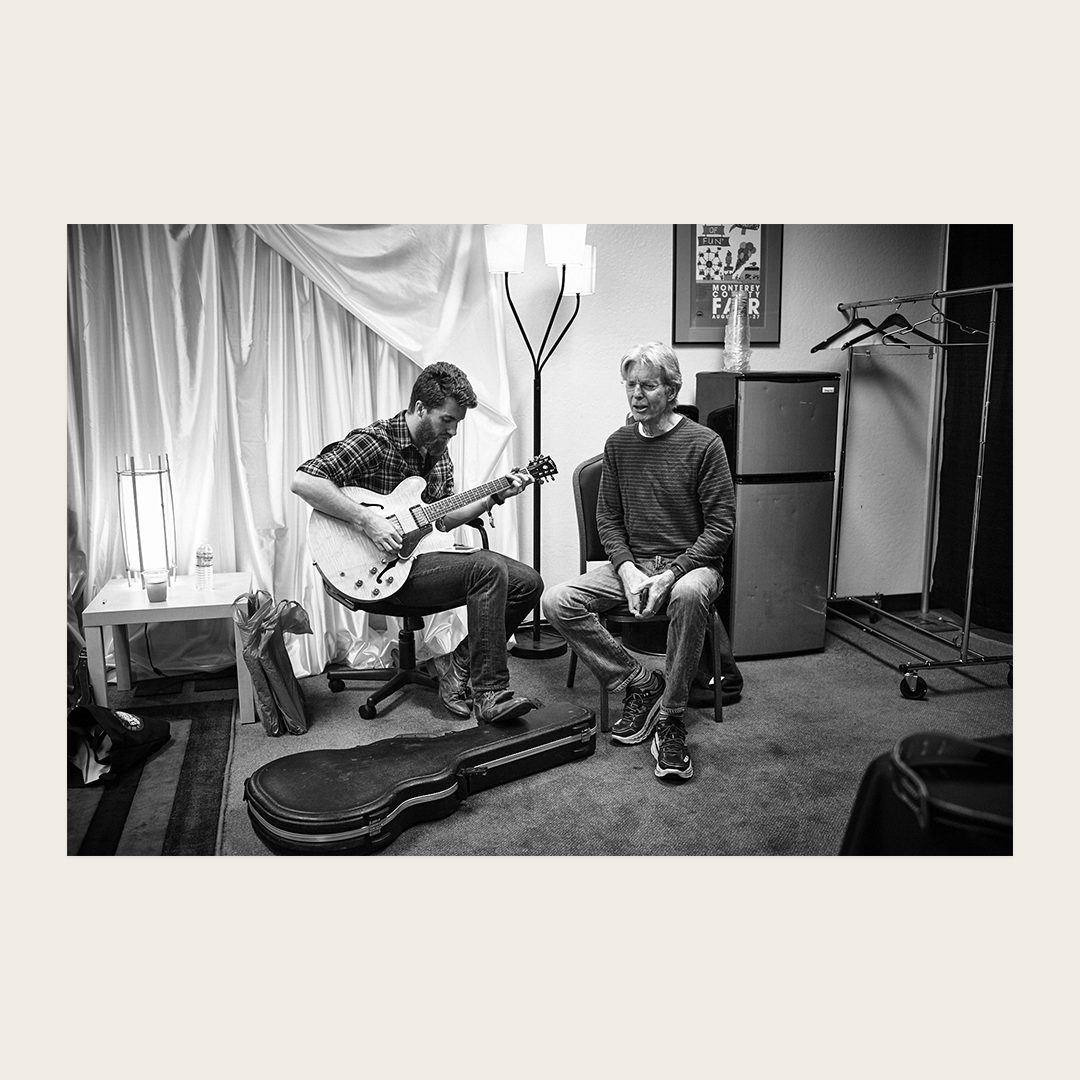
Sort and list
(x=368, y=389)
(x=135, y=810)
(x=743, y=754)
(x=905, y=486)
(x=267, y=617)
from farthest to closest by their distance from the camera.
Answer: (x=905, y=486) < (x=368, y=389) < (x=267, y=617) < (x=743, y=754) < (x=135, y=810)

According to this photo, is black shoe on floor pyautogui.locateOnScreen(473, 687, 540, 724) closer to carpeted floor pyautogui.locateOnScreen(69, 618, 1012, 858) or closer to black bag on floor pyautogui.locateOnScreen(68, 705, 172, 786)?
carpeted floor pyautogui.locateOnScreen(69, 618, 1012, 858)

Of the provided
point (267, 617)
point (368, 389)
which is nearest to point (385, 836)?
point (267, 617)

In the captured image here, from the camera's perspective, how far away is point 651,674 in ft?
9.65

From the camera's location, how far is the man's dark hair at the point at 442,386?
9.52 feet

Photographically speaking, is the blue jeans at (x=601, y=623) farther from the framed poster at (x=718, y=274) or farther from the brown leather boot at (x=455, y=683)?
the framed poster at (x=718, y=274)

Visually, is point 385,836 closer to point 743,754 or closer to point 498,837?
point 498,837

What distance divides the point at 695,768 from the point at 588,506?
104cm

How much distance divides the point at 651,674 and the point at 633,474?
0.65 metres

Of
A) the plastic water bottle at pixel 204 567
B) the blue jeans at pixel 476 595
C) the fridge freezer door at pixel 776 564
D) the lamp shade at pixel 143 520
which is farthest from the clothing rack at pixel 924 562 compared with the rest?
the lamp shade at pixel 143 520

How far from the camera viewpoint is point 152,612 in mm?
Answer: 2936

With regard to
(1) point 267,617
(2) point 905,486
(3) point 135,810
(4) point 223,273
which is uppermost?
(4) point 223,273

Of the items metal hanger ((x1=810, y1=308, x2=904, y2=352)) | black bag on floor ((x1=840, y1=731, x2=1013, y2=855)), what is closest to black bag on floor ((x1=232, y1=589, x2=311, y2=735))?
black bag on floor ((x1=840, y1=731, x2=1013, y2=855))

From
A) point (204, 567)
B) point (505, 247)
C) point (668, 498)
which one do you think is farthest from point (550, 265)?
point (204, 567)

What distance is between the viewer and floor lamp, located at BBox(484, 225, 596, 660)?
336cm
